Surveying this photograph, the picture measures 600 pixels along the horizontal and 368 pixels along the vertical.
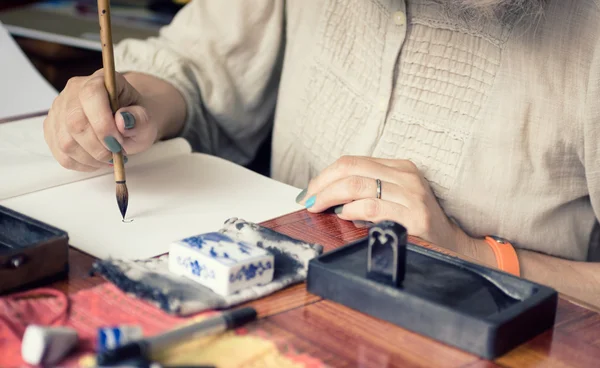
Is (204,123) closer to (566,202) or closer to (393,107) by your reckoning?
(393,107)

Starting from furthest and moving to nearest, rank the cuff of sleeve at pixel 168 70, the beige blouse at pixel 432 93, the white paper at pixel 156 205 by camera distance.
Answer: the cuff of sleeve at pixel 168 70
the beige blouse at pixel 432 93
the white paper at pixel 156 205

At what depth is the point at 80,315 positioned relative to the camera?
660 millimetres

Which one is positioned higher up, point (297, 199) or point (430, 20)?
point (430, 20)

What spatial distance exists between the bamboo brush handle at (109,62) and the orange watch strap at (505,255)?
52 centimetres

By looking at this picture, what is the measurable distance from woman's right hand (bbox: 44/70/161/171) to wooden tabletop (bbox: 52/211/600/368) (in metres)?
0.28

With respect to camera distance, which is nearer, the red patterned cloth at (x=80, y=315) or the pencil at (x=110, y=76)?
the red patterned cloth at (x=80, y=315)

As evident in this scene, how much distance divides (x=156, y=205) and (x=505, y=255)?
484mm

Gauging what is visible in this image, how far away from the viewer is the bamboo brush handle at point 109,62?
2.94 feet

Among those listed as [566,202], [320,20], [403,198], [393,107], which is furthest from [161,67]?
[566,202]

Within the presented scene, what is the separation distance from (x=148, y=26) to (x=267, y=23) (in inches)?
28.6

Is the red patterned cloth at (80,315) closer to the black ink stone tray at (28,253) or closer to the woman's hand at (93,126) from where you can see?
the black ink stone tray at (28,253)

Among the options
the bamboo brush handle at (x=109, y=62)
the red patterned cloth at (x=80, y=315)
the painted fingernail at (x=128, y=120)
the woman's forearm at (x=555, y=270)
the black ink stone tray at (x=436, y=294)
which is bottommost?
the woman's forearm at (x=555, y=270)

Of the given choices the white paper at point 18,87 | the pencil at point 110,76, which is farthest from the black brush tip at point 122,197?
the white paper at point 18,87

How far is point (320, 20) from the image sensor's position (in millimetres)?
1327
